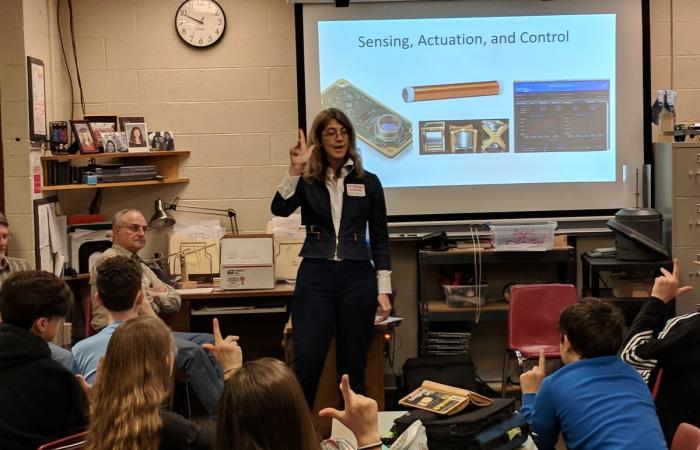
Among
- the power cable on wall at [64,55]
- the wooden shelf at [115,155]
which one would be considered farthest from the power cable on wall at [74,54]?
the wooden shelf at [115,155]

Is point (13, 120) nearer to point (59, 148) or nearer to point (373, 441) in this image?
point (59, 148)

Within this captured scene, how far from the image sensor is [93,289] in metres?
3.92

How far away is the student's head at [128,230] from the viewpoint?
13.8 ft

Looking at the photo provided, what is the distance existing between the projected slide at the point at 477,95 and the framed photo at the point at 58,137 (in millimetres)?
1584

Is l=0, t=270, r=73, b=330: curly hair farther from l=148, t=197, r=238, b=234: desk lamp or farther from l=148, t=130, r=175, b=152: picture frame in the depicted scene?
l=148, t=130, r=175, b=152: picture frame

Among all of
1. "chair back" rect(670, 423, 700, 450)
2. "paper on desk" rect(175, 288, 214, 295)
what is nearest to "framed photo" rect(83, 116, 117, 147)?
"paper on desk" rect(175, 288, 214, 295)

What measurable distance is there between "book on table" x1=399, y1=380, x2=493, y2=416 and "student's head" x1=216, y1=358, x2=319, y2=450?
108cm

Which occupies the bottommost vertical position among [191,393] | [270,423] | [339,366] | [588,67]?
[191,393]

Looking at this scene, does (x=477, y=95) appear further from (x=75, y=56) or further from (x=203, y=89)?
(x=75, y=56)

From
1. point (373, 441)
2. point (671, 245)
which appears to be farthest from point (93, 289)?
point (671, 245)

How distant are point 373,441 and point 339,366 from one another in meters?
2.05

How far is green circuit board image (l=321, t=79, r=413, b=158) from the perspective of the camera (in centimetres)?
514

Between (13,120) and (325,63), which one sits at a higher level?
(325,63)

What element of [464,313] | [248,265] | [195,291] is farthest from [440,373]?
[195,291]
